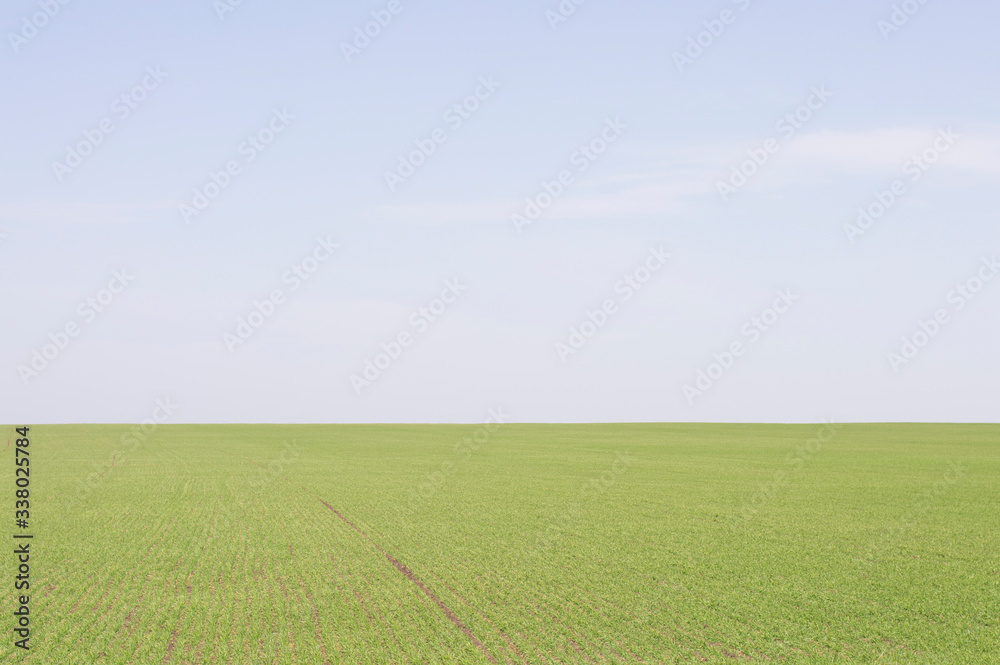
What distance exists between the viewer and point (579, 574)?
19.6 metres

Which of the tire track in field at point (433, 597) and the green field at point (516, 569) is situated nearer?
the tire track in field at point (433, 597)

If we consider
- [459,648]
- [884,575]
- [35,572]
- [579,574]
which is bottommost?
[884,575]

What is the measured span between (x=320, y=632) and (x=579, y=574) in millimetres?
6817

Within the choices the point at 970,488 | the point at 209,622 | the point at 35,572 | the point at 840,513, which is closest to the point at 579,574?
the point at 209,622

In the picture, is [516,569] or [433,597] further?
[516,569]

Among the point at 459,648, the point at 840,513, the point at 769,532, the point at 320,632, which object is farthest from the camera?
the point at 840,513

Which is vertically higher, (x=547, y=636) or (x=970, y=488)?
(x=547, y=636)

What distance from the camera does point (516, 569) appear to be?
20.0 metres

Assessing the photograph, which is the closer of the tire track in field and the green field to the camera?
the tire track in field

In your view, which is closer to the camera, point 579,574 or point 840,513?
point 579,574

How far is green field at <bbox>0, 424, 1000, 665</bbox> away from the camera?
14.4 metres

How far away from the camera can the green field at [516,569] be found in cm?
1441

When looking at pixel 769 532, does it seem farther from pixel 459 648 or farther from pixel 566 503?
pixel 459 648

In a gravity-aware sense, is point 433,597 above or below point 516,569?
above
